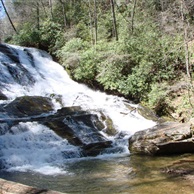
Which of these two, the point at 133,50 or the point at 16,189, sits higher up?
the point at 133,50

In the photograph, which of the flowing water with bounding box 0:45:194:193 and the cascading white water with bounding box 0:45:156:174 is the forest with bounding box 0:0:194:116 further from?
the flowing water with bounding box 0:45:194:193

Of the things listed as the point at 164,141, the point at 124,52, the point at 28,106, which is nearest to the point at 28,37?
the point at 124,52

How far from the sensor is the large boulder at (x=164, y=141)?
380 inches

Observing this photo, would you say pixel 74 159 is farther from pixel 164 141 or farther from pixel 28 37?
pixel 28 37

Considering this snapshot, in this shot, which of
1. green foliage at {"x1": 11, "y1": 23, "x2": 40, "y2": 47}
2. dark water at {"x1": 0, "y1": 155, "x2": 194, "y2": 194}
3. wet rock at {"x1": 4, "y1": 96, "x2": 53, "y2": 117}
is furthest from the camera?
green foliage at {"x1": 11, "y1": 23, "x2": 40, "y2": 47}

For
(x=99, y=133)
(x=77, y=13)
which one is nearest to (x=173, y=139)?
(x=99, y=133)

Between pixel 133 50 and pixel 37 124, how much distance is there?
847 centimetres

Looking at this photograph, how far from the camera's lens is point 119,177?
745cm

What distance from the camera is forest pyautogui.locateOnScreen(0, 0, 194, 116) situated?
1488cm

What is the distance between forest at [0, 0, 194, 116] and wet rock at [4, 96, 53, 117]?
405 centimetres

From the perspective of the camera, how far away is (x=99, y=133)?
1184cm

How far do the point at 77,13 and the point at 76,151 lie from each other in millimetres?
19862

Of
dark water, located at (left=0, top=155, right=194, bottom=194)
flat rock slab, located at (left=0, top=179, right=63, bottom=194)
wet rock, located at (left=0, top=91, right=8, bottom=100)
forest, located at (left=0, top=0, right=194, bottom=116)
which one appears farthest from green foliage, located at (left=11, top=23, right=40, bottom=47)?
flat rock slab, located at (left=0, top=179, right=63, bottom=194)

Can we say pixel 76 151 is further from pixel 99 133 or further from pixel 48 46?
pixel 48 46
